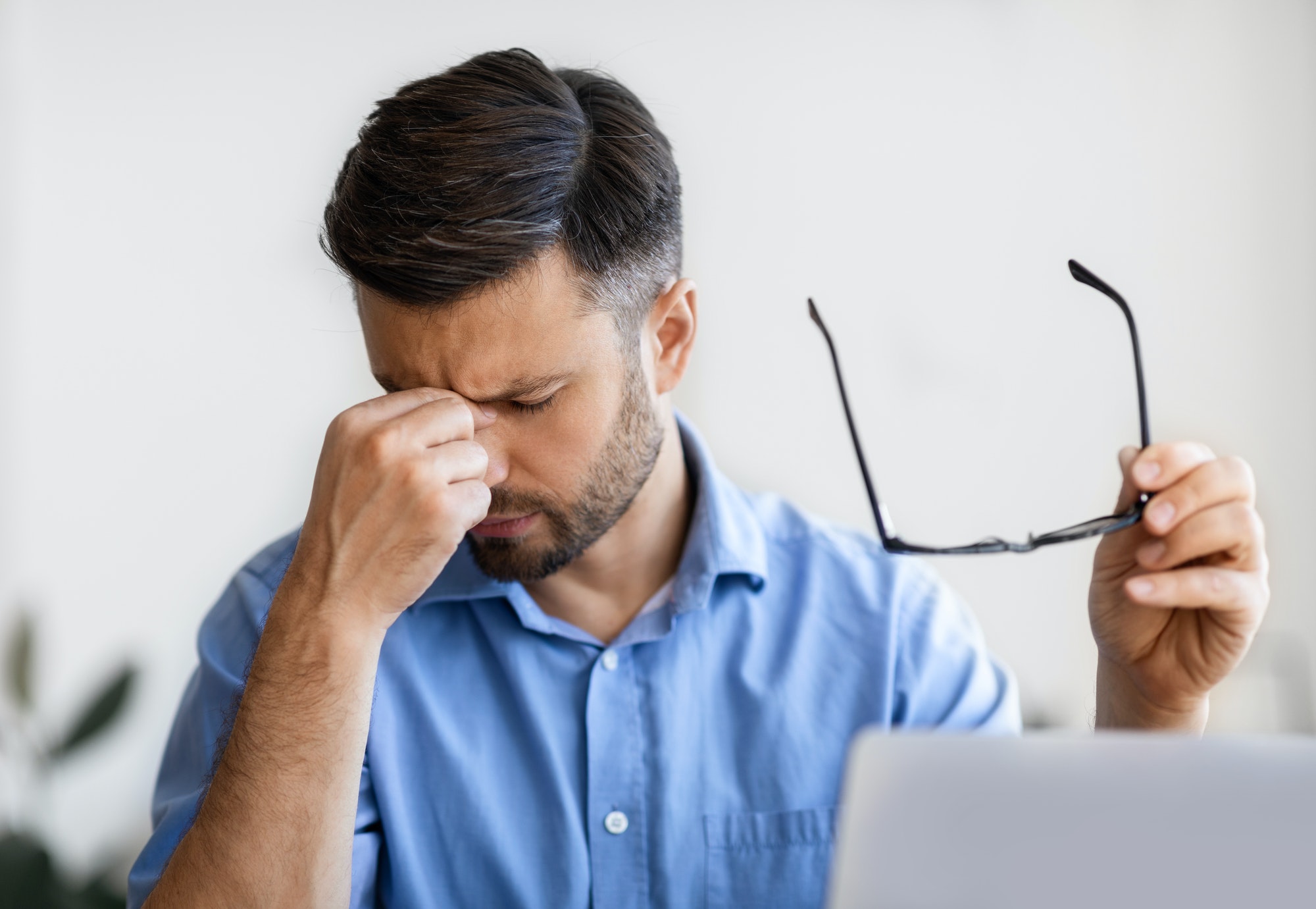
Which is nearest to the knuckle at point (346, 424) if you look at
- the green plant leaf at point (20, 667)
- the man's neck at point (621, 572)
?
the man's neck at point (621, 572)

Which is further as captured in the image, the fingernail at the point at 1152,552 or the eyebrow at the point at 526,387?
the eyebrow at the point at 526,387

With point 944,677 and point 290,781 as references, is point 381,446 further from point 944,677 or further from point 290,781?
point 944,677

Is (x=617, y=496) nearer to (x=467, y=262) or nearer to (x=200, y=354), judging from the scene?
(x=467, y=262)

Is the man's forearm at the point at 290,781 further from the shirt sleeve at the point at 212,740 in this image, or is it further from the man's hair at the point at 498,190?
the man's hair at the point at 498,190

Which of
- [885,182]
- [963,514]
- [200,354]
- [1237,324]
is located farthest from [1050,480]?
[200,354]

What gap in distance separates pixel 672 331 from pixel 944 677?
55 cm

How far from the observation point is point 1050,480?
1976 mm

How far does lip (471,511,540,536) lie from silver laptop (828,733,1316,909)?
77 centimetres

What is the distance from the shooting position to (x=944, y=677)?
1.32 metres

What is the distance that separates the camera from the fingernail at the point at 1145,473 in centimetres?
87

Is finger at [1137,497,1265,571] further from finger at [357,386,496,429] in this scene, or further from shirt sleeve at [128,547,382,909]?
shirt sleeve at [128,547,382,909]

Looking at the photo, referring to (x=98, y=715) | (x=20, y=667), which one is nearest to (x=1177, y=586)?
(x=98, y=715)

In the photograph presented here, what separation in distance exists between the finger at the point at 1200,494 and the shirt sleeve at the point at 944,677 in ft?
1.60

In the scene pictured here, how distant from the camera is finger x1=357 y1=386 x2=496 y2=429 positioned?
3.47ft
